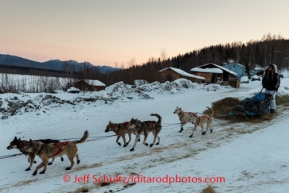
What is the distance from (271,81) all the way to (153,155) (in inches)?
304

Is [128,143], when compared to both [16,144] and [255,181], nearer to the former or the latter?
[16,144]

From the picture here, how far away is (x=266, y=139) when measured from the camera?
23.0 ft

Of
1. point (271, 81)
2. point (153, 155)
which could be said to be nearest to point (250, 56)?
point (271, 81)

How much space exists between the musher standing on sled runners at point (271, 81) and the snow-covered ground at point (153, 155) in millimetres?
645

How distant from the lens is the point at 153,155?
6020mm

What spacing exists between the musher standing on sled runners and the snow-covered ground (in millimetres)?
645

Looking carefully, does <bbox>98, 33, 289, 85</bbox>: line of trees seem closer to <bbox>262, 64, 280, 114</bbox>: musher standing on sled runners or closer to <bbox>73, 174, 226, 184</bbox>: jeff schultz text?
<bbox>262, 64, 280, 114</bbox>: musher standing on sled runners

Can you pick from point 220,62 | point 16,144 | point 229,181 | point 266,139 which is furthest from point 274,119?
point 220,62

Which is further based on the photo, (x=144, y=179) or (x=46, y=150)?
(x=46, y=150)

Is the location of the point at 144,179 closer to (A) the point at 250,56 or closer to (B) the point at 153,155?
(B) the point at 153,155

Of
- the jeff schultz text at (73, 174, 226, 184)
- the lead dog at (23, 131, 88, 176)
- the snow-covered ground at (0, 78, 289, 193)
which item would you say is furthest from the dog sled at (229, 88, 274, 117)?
the lead dog at (23, 131, 88, 176)

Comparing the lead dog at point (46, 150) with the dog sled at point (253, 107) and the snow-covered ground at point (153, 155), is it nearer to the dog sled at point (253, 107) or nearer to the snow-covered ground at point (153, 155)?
the snow-covered ground at point (153, 155)

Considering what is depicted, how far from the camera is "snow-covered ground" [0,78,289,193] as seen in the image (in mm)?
4246

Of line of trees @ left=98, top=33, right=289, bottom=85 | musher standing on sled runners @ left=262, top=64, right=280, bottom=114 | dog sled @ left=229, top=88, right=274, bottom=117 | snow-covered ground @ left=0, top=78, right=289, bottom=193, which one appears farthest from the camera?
line of trees @ left=98, top=33, right=289, bottom=85
